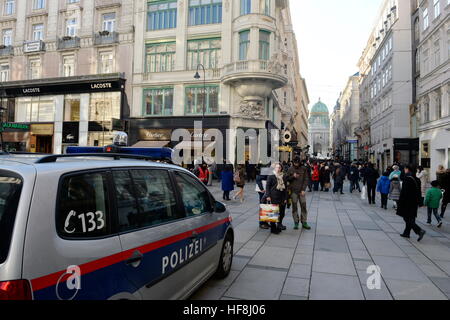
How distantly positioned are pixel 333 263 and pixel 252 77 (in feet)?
62.6

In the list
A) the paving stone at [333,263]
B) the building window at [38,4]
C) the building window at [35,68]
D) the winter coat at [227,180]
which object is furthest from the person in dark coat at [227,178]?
the building window at [38,4]

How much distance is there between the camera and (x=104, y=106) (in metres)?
26.5

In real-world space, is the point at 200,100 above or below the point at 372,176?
above

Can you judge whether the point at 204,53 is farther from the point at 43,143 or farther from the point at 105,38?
the point at 43,143

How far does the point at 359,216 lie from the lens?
33.2ft

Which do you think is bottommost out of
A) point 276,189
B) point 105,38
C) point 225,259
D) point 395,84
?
point 225,259

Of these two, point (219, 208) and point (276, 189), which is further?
point (276, 189)

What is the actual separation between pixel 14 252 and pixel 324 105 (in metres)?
162

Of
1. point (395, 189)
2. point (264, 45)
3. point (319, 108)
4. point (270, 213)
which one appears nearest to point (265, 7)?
point (264, 45)

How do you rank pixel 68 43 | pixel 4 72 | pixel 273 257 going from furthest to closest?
pixel 4 72 < pixel 68 43 < pixel 273 257

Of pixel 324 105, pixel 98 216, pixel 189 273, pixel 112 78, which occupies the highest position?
pixel 324 105

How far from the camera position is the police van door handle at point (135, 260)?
2.33 m
